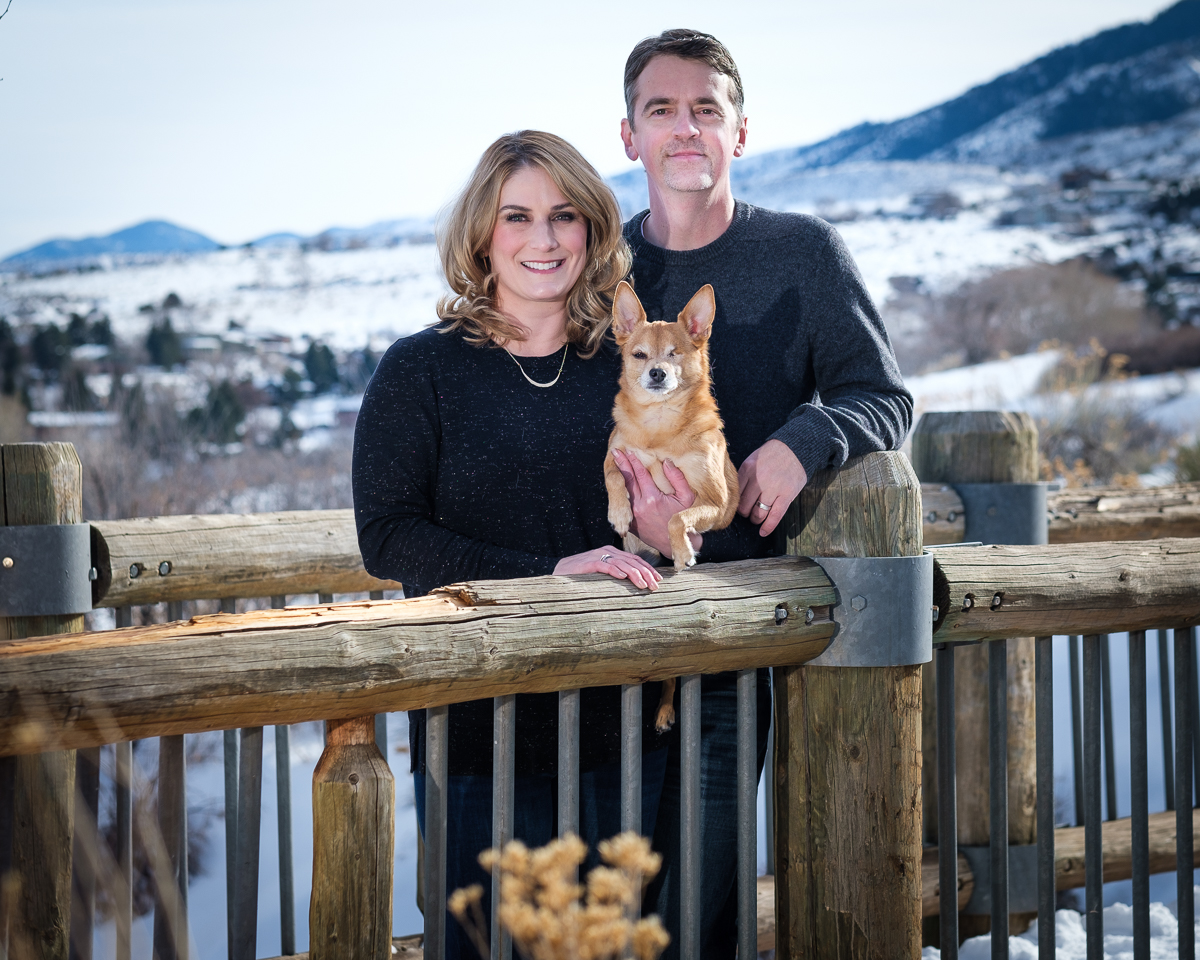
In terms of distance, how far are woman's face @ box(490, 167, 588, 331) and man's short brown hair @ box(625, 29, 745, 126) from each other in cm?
40

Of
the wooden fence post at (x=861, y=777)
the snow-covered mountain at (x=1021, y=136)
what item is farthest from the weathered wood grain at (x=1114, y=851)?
the snow-covered mountain at (x=1021, y=136)

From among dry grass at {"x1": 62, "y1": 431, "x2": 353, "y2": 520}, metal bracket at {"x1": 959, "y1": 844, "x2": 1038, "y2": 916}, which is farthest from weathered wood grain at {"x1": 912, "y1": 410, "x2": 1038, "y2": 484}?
dry grass at {"x1": 62, "y1": 431, "x2": 353, "y2": 520}

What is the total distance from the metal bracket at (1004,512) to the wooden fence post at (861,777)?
156cm

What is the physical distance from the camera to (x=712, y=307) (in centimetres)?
224

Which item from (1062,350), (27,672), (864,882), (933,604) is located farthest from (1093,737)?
(1062,350)

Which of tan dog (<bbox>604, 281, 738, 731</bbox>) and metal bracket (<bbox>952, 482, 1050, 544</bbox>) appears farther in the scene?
metal bracket (<bbox>952, 482, 1050, 544</bbox>)

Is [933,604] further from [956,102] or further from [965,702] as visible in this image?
[956,102]

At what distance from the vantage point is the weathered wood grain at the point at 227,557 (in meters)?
2.74

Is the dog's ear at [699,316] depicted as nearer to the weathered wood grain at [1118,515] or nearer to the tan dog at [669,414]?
the tan dog at [669,414]

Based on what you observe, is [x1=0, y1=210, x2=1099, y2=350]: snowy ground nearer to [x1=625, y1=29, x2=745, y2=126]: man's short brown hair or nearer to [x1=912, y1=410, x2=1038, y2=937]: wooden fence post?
[x1=912, y1=410, x2=1038, y2=937]: wooden fence post

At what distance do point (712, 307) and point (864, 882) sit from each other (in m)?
1.28

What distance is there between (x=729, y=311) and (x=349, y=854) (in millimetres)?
1538

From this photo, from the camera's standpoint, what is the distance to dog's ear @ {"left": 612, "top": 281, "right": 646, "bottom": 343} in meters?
2.19

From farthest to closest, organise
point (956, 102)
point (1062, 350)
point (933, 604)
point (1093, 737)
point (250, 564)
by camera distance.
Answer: point (956, 102)
point (1062, 350)
point (250, 564)
point (1093, 737)
point (933, 604)
